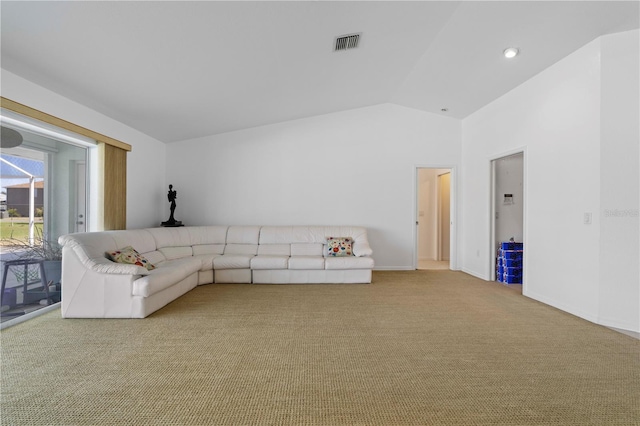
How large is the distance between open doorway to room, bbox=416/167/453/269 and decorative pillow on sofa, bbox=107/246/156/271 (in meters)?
5.37

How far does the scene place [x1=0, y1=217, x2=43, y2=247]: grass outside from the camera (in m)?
2.92

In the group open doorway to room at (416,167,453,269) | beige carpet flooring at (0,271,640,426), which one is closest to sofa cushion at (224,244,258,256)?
beige carpet flooring at (0,271,640,426)

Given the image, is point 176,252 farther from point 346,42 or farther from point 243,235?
point 346,42

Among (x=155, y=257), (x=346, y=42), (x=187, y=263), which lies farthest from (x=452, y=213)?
(x=155, y=257)

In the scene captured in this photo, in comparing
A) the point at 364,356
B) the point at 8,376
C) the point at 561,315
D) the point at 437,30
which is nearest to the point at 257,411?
the point at 364,356

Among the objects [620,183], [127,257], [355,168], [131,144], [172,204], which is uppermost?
[131,144]

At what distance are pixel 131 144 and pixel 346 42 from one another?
3.63m

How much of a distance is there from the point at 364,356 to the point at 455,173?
14.5 feet

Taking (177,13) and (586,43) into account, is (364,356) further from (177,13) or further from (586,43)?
(586,43)

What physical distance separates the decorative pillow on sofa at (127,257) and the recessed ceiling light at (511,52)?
4.91 m

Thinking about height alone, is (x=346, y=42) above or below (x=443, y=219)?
above

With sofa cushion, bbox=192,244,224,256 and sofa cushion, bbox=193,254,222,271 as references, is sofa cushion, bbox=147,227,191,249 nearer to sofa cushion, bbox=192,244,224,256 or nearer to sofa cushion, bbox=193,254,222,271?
sofa cushion, bbox=192,244,224,256

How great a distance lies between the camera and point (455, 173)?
555 centimetres

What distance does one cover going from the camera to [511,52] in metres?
3.32
